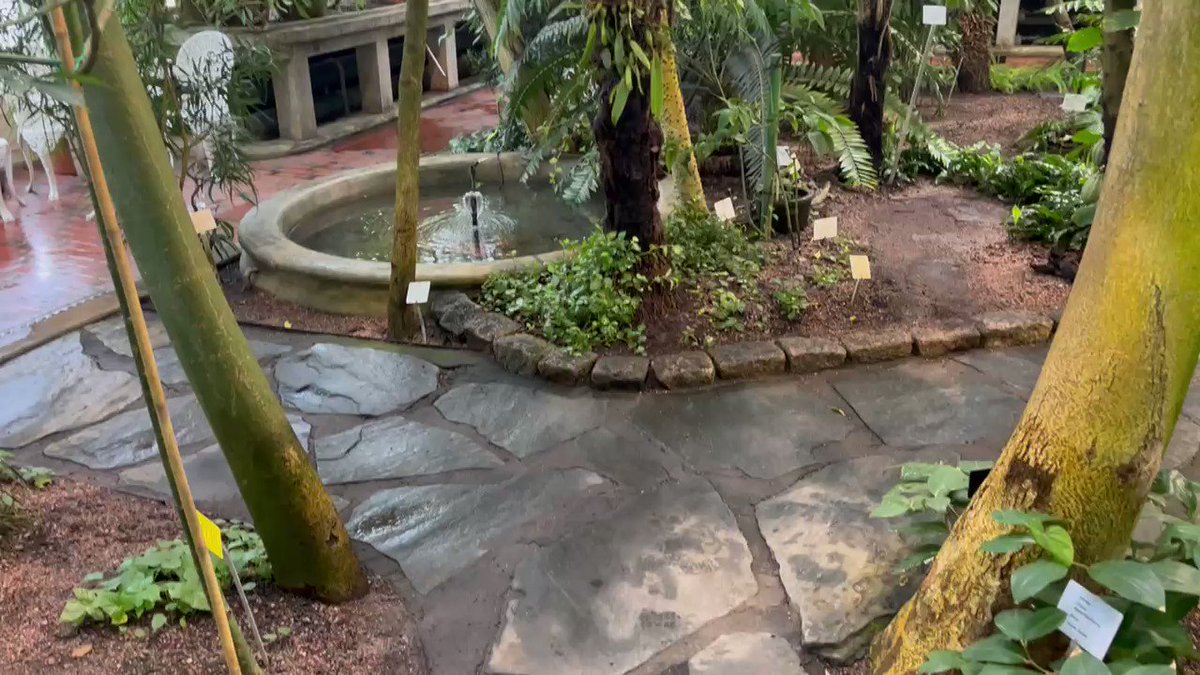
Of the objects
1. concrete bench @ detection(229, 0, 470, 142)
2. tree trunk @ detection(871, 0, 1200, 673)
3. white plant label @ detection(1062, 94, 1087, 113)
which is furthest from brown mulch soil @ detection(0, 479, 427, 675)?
concrete bench @ detection(229, 0, 470, 142)

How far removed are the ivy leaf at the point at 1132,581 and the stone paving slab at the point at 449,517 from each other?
5.00 ft

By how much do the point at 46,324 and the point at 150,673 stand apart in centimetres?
273

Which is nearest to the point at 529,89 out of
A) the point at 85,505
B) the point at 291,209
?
the point at 291,209

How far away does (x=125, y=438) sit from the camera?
3242 mm

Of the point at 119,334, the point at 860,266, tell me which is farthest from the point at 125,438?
the point at 860,266

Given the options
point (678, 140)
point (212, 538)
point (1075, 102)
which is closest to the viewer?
point (212, 538)

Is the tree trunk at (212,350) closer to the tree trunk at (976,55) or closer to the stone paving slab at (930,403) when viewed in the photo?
the stone paving slab at (930,403)

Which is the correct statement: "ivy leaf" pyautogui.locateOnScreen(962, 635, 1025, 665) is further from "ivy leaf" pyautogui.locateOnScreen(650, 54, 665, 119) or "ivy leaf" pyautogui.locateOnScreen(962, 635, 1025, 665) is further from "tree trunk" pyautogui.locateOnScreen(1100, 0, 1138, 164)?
"tree trunk" pyautogui.locateOnScreen(1100, 0, 1138, 164)

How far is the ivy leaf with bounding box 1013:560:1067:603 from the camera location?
1603 millimetres

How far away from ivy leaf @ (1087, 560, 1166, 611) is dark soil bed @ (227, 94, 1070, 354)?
2.07 meters

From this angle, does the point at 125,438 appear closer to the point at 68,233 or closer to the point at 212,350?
the point at 212,350

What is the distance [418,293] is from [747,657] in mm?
2201

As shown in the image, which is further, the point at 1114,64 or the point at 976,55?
the point at 976,55

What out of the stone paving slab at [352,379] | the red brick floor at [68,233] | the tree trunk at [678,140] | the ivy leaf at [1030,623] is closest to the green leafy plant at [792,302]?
the tree trunk at [678,140]
